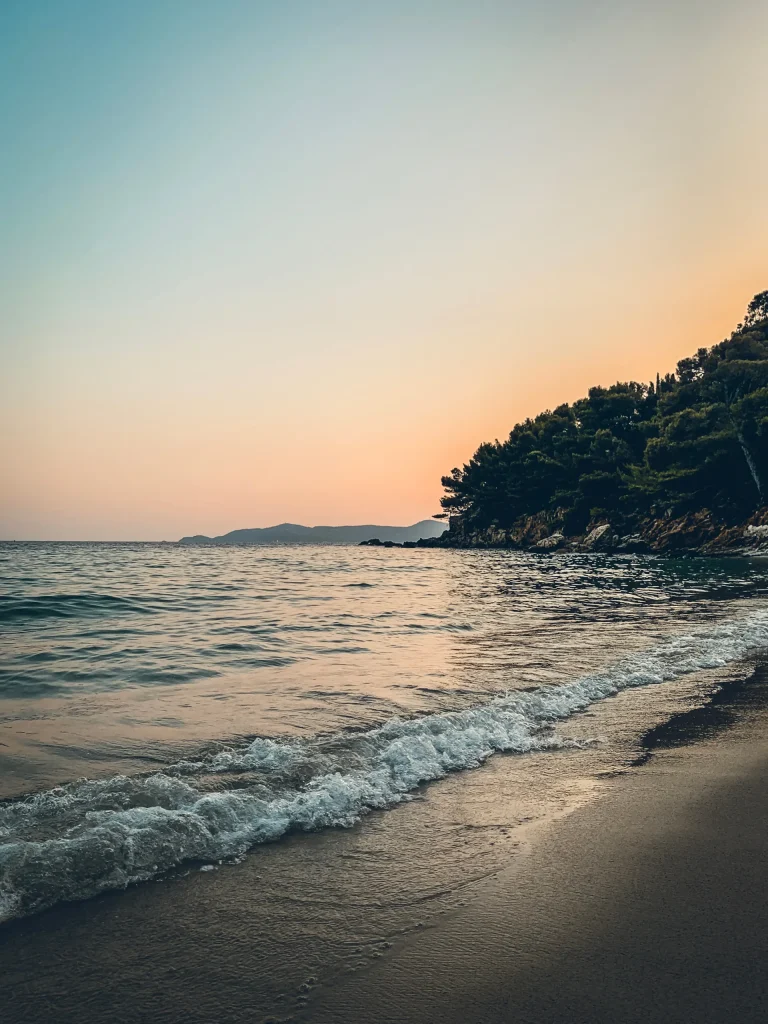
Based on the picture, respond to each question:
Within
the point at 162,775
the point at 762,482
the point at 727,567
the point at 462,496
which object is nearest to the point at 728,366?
the point at 762,482

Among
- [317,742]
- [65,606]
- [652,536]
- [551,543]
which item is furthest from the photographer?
[551,543]

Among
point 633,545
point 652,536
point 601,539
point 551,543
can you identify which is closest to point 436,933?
point 633,545

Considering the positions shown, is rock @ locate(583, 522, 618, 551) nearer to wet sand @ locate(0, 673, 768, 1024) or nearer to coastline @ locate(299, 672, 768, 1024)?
coastline @ locate(299, 672, 768, 1024)

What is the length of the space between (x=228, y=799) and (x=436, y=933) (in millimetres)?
2125

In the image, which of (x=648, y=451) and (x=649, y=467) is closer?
(x=648, y=451)

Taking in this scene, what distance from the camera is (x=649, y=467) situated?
65438 millimetres

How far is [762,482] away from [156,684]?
5890 cm

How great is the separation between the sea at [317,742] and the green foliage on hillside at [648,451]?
4647 cm

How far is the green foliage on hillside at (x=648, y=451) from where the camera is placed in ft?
183

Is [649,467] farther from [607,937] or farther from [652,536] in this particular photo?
[607,937]

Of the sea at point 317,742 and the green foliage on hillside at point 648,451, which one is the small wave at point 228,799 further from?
the green foliage on hillside at point 648,451

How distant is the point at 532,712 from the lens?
7547 millimetres

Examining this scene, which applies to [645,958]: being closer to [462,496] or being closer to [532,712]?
[532,712]

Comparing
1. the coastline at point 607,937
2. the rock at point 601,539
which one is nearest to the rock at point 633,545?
the rock at point 601,539
